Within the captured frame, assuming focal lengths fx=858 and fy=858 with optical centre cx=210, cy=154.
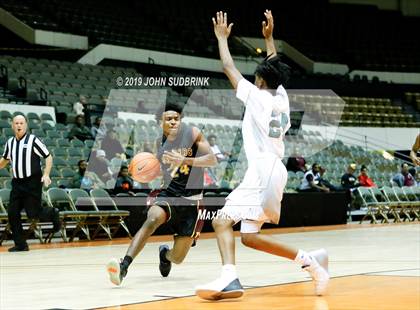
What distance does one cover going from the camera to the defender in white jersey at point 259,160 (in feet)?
21.4

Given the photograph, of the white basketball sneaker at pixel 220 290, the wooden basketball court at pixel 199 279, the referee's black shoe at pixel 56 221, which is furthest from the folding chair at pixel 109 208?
the white basketball sneaker at pixel 220 290

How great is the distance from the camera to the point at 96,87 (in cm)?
2259

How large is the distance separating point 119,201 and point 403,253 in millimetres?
5737

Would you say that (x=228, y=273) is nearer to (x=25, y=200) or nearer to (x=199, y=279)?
(x=199, y=279)

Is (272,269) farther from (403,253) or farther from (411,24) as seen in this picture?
(411,24)

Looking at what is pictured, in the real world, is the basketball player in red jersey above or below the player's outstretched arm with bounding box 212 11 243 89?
below

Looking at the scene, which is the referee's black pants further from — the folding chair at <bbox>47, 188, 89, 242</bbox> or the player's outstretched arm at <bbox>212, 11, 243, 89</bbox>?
the player's outstretched arm at <bbox>212, 11, 243, 89</bbox>

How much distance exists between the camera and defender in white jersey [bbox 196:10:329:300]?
21.4 feet

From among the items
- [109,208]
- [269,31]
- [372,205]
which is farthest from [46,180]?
[372,205]

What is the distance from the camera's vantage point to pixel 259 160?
6.57 m

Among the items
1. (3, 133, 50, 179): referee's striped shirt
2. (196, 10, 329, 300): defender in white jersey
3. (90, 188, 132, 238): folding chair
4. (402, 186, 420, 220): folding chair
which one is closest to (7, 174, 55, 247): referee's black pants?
(3, 133, 50, 179): referee's striped shirt

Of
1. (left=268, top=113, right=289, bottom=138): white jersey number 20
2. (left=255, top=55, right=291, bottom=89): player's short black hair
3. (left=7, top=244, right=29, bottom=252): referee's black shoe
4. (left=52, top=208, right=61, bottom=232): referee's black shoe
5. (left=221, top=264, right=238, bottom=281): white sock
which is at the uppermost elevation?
(left=255, top=55, right=291, bottom=89): player's short black hair

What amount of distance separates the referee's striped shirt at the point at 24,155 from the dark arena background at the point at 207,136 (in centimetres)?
93

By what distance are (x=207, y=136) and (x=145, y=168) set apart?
11168 millimetres
